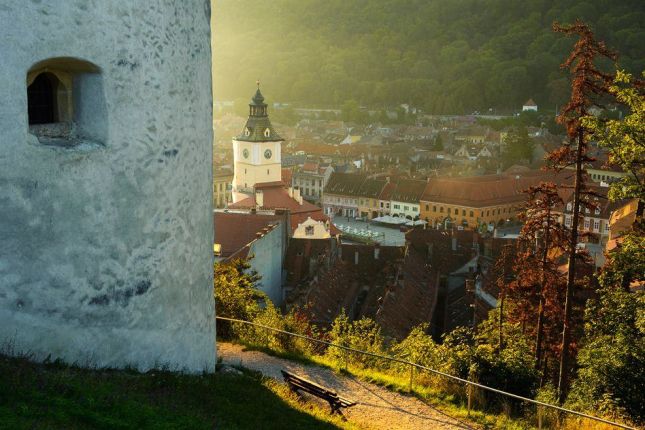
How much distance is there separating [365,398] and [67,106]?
6165mm

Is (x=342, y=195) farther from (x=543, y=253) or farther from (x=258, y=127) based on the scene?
(x=543, y=253)

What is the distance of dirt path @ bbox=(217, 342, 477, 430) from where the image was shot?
11.2 metres

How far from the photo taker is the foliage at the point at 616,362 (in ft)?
43.5

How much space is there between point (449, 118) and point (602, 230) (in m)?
103

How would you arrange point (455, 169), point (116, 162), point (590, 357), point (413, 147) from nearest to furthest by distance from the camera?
point (116, 162) → point (590, 357) → point (455, 169) → point (413, 147)

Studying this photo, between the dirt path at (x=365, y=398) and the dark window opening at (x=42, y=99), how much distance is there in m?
5.26

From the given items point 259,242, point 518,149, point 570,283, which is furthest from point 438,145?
point 570,283

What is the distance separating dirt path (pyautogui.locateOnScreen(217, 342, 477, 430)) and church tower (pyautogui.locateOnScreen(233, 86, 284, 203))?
6812 cm

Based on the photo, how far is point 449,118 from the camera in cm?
17475

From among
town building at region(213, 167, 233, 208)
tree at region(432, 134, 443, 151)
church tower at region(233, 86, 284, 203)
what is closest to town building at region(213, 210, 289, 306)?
church tower at region(233, 86, 284, 203)

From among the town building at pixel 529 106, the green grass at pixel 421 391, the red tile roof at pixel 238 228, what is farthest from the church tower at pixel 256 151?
the town building at pixel 529 106

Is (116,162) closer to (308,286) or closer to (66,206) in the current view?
(66,206)

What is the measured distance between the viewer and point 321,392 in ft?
35.8

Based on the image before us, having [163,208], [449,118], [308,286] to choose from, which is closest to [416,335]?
[163,208]
